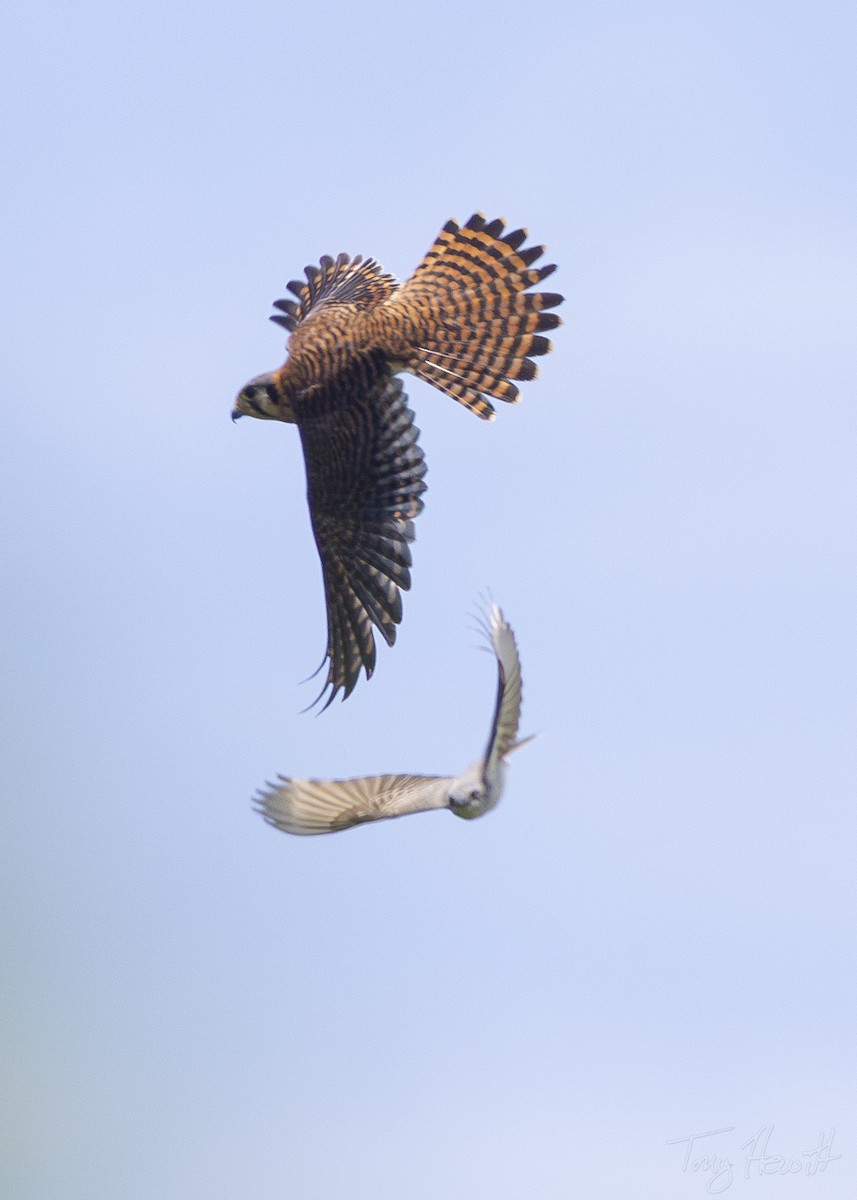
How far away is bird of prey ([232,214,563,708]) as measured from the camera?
20188 mm

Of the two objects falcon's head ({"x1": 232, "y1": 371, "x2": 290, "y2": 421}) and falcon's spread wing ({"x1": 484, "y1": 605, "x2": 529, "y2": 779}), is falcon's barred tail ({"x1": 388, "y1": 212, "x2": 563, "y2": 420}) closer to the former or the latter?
falcon's head ({"x1": 232, "y1": 371, "x2": 290, "y2": 421})

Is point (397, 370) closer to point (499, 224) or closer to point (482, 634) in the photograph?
point (499, 224)

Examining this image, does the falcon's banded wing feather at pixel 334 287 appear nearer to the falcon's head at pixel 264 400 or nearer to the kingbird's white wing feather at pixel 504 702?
the falcon's head at pixel 264 400

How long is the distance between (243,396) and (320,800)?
4791 millimetres

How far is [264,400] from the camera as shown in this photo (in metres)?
20.6

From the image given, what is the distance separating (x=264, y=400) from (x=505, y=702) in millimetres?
6209

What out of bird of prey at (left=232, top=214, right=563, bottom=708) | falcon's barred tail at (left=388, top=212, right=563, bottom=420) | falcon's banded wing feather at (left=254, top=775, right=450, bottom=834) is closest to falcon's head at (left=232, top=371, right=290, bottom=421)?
bird of prey at (left=232, top=214, right=563, bottom=708)

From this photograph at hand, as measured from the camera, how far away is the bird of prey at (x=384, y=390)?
2019cm

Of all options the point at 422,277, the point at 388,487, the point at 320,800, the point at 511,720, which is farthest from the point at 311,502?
the point at 511,720

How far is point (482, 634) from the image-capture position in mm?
15625

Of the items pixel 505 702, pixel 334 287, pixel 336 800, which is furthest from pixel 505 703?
pixel 334 287

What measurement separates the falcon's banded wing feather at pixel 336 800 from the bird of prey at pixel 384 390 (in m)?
3.53

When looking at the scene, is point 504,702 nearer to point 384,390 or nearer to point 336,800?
point 336,800

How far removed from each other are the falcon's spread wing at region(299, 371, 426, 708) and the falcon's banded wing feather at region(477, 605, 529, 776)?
4914 millimetres
